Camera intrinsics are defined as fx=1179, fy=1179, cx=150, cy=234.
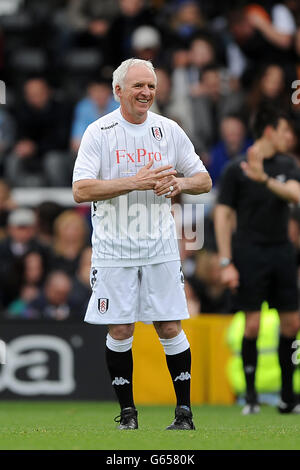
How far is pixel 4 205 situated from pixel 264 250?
14.2 feet

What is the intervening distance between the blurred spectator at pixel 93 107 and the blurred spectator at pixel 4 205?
110cm

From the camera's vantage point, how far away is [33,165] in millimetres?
13531

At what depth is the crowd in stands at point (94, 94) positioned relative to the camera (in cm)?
1211

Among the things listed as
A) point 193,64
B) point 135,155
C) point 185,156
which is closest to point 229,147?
point 193,64

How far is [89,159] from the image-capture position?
6.87 metres

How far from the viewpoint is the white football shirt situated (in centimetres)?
692

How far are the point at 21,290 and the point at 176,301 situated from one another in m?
5.43

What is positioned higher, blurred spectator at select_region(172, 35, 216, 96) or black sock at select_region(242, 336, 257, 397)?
blurred spectator at select_region(172, 35, 216, 96)

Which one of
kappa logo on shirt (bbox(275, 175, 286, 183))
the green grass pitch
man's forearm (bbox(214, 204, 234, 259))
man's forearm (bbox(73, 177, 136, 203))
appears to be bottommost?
the green grass pitch

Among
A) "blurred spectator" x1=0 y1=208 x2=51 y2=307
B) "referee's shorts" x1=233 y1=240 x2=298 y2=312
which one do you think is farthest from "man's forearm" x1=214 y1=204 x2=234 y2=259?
"blurred spectator" x1=0 y1=208 x2=51 y2=307

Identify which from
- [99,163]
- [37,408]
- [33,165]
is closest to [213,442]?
[99,163]

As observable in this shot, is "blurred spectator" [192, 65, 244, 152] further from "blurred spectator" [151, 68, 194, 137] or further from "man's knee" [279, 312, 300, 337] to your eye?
"man's knee" [279, 312, 300, 337]

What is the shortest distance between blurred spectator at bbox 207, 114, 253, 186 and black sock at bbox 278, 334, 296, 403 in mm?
3980
